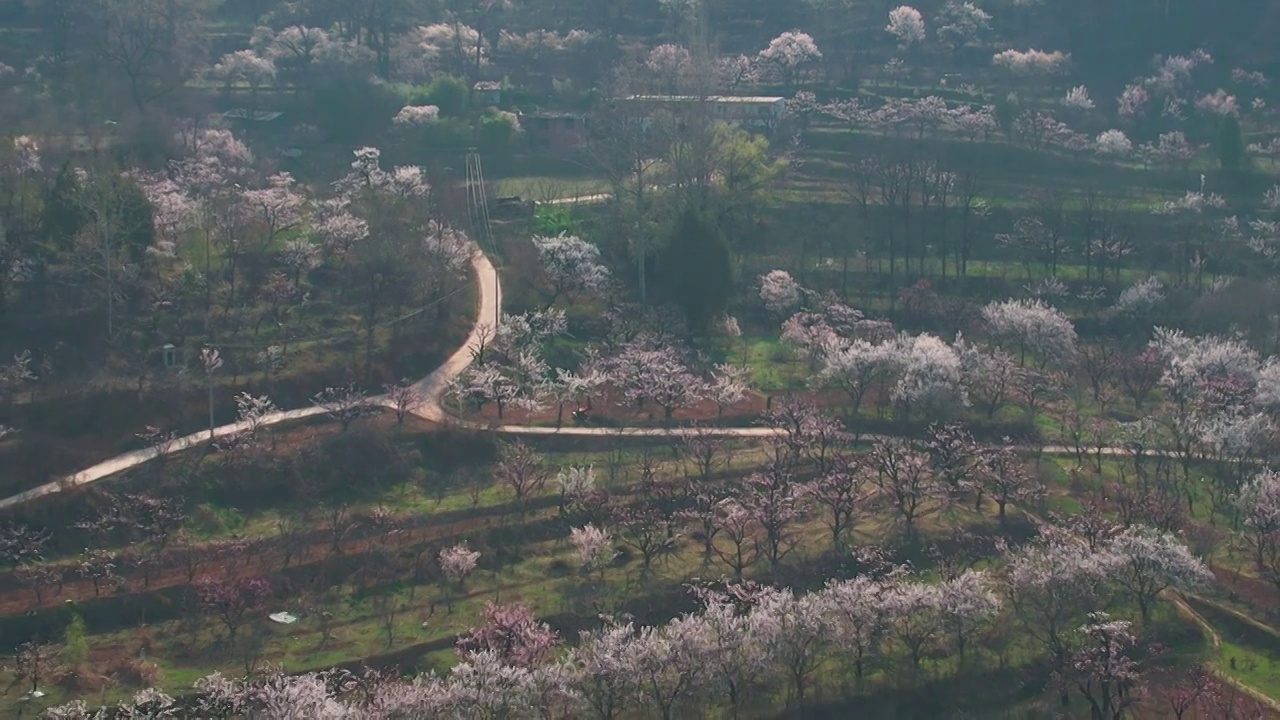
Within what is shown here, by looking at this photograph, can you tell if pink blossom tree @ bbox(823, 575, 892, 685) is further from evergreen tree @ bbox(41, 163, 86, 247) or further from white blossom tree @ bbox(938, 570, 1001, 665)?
evergreen tree @ bbox(41, 163, 86, 247)

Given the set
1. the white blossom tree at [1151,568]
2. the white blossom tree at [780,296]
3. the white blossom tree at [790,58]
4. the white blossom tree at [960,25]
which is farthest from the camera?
the white blossom tree at [960,25]

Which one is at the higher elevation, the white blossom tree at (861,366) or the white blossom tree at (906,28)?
the white blossom tree at (906,28)

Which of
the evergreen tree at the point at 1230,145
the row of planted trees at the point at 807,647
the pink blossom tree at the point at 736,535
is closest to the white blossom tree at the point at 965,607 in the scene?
the row of planted trees at the point at 807,647

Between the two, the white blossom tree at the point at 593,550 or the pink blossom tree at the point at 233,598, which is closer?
the pink blossom tree at the point at 233,598

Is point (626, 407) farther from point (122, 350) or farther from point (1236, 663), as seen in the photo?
point (1236, 663)

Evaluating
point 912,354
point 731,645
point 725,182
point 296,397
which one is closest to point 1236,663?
point 731,645

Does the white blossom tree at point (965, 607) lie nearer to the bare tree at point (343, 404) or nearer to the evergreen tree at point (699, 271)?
the bare tree at point (343, 404)

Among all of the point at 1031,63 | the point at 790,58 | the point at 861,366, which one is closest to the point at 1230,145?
the point at 1031,63
